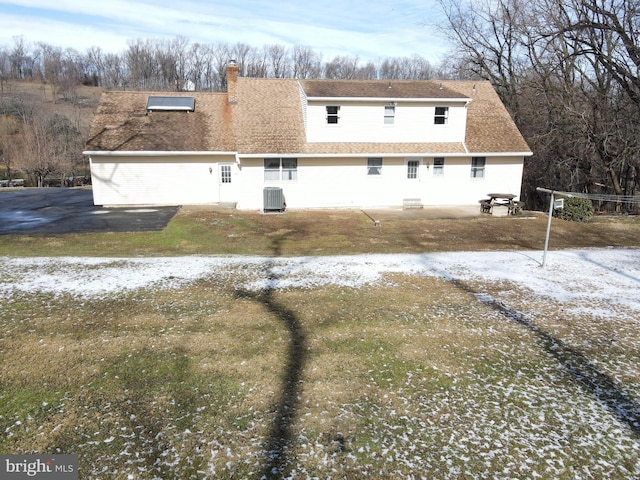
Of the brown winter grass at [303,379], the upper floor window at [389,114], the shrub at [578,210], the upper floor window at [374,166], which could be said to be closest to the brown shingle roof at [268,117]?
the upper floor window at [374,166]

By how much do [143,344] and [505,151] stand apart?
2002 cm

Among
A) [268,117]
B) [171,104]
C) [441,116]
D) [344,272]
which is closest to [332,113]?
[268,117]

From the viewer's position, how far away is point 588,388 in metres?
6.14

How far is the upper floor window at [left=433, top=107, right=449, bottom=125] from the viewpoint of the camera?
21.4 meters

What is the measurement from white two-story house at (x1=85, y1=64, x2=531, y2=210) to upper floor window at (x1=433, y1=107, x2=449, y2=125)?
0.05 meters

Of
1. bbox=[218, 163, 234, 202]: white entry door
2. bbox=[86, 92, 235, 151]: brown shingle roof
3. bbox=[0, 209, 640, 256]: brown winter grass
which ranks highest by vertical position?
bbox=[86, 92, 235, 151]: brown shingle roof

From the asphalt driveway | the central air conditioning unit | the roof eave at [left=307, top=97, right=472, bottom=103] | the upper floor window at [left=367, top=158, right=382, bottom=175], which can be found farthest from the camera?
the upper floor window at [left=367, top=158, right=382, bottom=175]

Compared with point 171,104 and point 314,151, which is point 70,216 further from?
point 314,151

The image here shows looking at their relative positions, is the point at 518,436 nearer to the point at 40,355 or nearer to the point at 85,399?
the point at 85,399

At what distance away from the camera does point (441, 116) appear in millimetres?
21453

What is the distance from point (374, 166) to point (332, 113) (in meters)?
3.33

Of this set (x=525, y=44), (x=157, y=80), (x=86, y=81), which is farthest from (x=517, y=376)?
(x=86, y=81)

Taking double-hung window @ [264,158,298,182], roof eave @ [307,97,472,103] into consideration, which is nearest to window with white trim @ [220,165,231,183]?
double-hung window @ [264,158,298,182]

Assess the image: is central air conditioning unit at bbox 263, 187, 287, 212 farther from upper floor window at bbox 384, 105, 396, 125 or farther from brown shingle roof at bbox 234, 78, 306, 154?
upper floor window at bbox 384, 105, 396, 125
